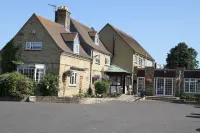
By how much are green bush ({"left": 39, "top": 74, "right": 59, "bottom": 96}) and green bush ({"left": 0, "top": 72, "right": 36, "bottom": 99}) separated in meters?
1.33

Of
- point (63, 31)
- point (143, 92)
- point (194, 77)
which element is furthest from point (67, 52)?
point (194, 77)

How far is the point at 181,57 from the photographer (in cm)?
7550

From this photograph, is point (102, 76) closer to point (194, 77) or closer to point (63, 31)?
point (63, 31)

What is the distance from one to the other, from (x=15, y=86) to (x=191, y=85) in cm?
2494

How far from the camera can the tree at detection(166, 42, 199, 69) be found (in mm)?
74512

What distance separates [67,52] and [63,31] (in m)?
5.52

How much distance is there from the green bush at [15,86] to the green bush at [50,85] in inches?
52.3

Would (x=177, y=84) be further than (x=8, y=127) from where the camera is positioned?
Yes

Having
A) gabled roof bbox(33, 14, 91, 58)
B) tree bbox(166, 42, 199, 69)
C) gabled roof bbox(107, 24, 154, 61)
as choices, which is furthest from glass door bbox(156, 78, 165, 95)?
tree bbox(166, 42, 199, 69)

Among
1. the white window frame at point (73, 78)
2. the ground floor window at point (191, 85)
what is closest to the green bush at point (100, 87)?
the white window frame at point (73, 78)

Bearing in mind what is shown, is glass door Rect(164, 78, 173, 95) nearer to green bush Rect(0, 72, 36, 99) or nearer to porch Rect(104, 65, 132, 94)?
porch Rect(104, 65, 132, 94)

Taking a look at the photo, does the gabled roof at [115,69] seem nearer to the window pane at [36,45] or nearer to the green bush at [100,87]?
the green bush at [100,87]

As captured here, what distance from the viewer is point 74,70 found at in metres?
34.5

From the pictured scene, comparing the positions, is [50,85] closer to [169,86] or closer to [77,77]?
[77,77]
